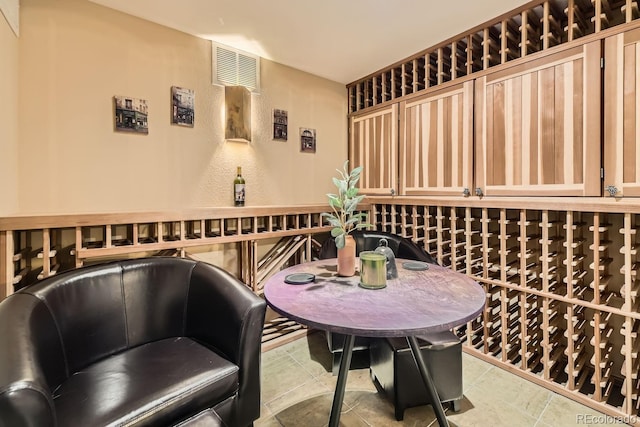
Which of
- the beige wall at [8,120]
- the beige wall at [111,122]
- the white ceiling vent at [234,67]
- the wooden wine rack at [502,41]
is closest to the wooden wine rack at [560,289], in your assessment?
the wooden wine rack at [502,41]

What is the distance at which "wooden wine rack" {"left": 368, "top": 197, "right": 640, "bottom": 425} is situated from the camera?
1821mm

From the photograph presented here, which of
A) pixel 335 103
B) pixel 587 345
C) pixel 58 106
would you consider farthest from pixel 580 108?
pixel 58 106

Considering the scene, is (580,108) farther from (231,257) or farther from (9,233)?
(9,233)

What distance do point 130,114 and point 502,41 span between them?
279cm

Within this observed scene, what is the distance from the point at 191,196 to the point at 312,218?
1128 mm

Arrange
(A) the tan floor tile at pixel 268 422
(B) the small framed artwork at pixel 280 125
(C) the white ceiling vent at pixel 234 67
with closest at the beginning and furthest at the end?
(A) the tan floor tile at pixel 268 422 → (C) the white ceiling vent at pixel 234 67 → (B) the small framed artwork at pixel 280 125

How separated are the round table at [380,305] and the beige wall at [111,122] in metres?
1.36

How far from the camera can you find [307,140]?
3.27 m

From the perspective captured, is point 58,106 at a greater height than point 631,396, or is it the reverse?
point 58,106

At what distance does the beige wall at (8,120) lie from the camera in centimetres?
165

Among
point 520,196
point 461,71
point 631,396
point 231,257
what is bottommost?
point 631,396

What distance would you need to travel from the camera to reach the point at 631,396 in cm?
175

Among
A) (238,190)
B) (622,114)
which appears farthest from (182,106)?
(622,114)

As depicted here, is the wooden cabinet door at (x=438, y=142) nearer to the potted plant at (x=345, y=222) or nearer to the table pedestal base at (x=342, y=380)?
the potted plant at (x=345, y=222)
